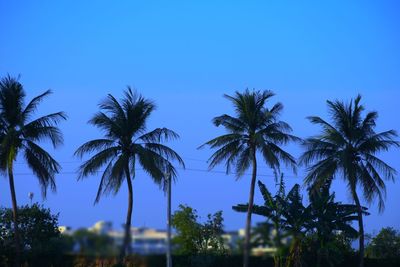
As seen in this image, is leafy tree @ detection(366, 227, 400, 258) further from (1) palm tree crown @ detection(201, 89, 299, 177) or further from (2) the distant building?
(2) the distant building

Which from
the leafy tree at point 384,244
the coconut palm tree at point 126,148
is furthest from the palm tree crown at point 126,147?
the leafy tree at point 384,244

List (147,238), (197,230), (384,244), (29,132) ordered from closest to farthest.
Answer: (147,238), (29,132), (197,230), (384,244)

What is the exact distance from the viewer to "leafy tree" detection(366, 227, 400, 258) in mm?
56375

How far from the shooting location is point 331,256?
126 ft

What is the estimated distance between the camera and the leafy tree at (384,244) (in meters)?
56.4

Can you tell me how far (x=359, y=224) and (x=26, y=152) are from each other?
65.6ft

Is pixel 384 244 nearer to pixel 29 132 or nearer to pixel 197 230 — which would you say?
pixel 197 230

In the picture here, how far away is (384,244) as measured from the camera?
5788 cm

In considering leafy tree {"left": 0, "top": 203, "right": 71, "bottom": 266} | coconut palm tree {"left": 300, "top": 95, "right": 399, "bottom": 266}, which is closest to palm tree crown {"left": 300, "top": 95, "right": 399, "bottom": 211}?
coconut palm tree {"left": 300, "top": 95, "right": 399, "bottom": 266}

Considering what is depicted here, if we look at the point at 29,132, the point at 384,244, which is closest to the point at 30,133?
the point at 29,132

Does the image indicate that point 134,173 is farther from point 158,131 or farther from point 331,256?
point 331,256

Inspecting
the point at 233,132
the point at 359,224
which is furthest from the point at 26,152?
the point at 359,224

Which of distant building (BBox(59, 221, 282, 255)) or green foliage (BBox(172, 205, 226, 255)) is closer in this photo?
distant building (BBox(59, 221, 282, 255))

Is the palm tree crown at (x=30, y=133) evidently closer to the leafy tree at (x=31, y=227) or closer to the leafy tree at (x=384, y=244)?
the leafy tree at (x=31, y=227)
